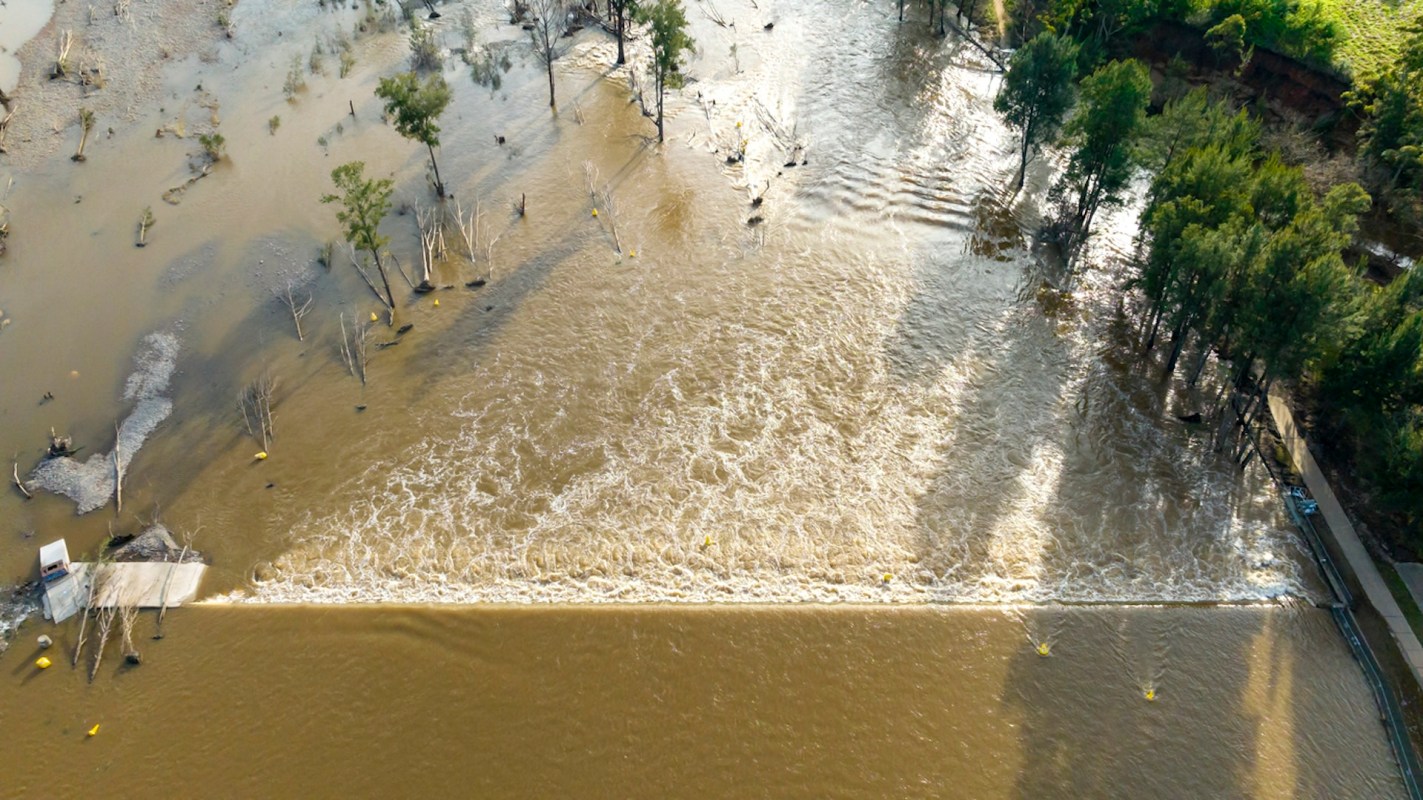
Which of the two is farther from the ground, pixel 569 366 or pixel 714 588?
pixel 569 366

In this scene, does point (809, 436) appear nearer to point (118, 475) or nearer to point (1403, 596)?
point (1403, 596)

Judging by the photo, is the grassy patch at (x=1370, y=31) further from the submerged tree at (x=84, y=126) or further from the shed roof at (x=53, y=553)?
the submerged tree at (x=84, y=126)

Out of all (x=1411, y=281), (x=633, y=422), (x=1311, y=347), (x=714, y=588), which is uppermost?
(x=1411, y=281)

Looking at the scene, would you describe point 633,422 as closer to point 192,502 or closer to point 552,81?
point 192,502

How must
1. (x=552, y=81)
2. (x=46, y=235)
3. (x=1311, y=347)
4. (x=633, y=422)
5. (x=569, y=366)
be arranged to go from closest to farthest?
(x=1311, y=347)
(x=633, y=422)
(x=569, y=366)
(x=46, y=235)
(x=552, y=81)

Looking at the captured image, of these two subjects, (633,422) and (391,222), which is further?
(391,222)

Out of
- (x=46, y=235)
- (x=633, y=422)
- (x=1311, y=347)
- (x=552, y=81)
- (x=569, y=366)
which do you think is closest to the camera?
(x=1311, y=347)

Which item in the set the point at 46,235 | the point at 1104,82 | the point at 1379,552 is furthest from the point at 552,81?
the point at 1379,552
